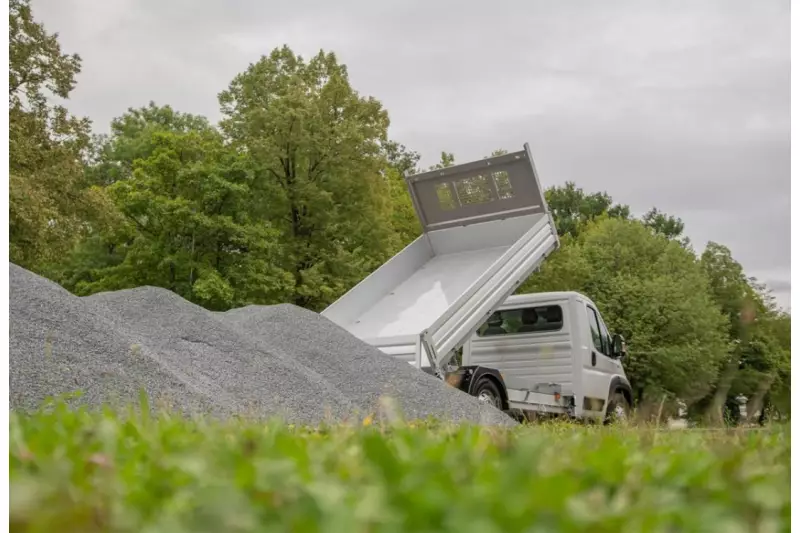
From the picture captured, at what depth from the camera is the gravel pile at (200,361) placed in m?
6.24

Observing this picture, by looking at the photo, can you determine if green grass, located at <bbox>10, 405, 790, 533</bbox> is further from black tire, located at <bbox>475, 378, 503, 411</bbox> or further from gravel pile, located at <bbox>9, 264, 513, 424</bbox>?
black tire, located at <bbox>475, 378, 503, 411</bbox>

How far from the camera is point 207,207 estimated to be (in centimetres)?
2103

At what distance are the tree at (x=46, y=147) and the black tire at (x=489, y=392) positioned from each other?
30.2ft

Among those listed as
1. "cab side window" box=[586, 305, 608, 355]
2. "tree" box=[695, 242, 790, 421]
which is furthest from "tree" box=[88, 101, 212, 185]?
"tree" box=[695, 242, 790, 421]

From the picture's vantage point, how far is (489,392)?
1051cm

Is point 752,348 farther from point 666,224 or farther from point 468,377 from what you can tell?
point 666,224

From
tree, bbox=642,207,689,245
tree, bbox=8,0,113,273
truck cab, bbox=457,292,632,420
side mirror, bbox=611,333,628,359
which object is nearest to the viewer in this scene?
truck cab, bbox=457,292,632,420

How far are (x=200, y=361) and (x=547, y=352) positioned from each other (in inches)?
198

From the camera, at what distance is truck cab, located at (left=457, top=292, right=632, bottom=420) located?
1135 cm

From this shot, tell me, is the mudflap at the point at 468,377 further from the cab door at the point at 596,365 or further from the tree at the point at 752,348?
the tree at the point at 752,348

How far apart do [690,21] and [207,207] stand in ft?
62.5

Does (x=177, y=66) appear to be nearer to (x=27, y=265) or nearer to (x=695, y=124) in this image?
(x=695, y=124)

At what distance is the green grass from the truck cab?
9.67 metres

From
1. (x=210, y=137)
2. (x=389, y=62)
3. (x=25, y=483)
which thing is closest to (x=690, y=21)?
(x=389, y=62)
